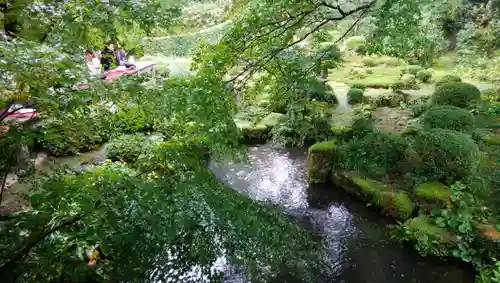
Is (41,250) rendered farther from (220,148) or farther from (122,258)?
(220,148)

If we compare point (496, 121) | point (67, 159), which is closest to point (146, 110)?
point (67, 159)

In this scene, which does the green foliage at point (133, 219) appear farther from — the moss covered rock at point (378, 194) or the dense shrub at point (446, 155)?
the dense shrub at point (446, 155)

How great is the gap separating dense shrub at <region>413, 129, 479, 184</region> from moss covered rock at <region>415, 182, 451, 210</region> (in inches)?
7.7

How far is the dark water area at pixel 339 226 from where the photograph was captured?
4.48m

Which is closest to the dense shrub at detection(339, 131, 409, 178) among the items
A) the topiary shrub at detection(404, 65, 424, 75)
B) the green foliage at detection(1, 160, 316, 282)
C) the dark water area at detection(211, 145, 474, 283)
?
the dark water area at detection(211, 145, 474, 283)

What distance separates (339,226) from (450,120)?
3.06 meters

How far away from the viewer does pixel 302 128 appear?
8.77 meters

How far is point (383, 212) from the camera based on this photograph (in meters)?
5.71


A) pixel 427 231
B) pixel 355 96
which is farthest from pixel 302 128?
pixel 427 231

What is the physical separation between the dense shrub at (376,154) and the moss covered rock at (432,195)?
0.88 meters

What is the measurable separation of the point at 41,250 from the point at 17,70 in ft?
3.29

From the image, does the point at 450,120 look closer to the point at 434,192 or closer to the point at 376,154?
the point at 376,154

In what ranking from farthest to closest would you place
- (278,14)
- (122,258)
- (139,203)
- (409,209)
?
(409,209) < (278,14) < (122,258) < (139,203)

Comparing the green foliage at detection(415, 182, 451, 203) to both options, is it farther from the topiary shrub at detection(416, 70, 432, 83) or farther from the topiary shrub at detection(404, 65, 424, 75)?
the topiary shrub at detection(404, 65, 424, 75)
